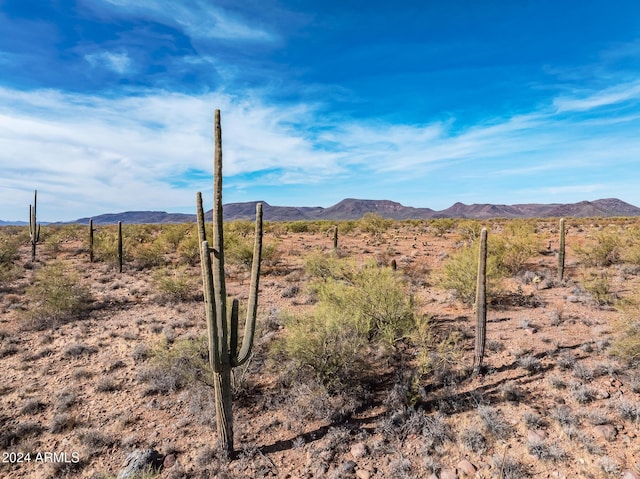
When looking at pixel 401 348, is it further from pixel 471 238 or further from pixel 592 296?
pixel 471 238

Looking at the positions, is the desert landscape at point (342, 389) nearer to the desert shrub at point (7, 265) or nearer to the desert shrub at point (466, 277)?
the desert shrub at point (466, 277)

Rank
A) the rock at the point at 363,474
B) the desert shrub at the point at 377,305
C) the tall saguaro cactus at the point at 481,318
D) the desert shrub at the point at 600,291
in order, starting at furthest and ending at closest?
the desert shrub at the point at 600,291 < the desert shrub at the point at 377,305 < the tall saguaro cactus at the point at 481,318 < the rock at the point at 363,474

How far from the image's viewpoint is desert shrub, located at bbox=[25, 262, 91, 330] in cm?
1060

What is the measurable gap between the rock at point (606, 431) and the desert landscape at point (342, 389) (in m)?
0.02

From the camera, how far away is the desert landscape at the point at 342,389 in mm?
5199

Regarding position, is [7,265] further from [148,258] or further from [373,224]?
[373,224]

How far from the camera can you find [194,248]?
19.5 metres

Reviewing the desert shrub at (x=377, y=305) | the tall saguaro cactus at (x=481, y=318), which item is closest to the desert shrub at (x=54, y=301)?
Answer: the desert shrub at (x=377, y=305)

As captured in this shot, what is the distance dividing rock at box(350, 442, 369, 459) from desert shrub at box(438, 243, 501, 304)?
24.5 feet

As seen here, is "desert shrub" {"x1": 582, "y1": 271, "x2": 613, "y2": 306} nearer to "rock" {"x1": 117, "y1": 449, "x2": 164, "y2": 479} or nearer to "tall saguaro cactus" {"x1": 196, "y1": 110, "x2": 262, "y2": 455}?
"tall saguaro cactus" {"x1": 196, "y1": 110, "x2": 262, "y2": 455}

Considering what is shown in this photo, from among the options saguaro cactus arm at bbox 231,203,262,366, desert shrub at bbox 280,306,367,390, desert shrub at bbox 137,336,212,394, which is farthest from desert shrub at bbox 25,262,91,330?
saguaro cactus arm at bbox 231,203,262,366

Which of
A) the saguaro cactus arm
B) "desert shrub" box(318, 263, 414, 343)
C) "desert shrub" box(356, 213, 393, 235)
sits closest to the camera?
the saguaro cactus arm

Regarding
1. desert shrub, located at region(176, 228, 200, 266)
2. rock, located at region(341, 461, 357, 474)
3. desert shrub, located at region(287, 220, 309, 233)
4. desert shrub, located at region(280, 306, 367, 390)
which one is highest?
desert shrub, located at region(287, 220, 309, 233)

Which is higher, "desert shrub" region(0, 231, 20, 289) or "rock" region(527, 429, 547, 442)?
"desert shrub" region(0, 231, 20, 289)
